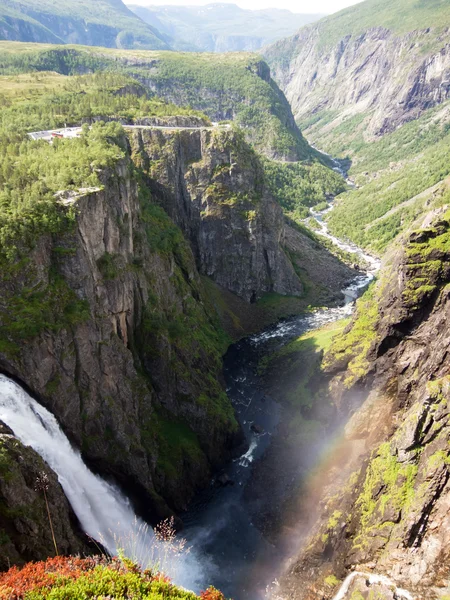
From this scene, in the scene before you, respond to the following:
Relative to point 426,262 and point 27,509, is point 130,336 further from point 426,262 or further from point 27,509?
point 426,262

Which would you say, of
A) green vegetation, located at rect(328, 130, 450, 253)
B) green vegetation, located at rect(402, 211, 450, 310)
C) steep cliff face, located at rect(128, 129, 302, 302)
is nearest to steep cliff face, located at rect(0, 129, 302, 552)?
steep cliff face, located at rect(128, 129, 302, 302)

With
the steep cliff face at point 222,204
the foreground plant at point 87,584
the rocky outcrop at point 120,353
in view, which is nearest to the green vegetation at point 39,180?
the rocky outcrop at point 120,353

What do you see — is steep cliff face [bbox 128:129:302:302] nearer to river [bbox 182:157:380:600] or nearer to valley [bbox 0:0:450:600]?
valley [bbox 0:0:450:600]


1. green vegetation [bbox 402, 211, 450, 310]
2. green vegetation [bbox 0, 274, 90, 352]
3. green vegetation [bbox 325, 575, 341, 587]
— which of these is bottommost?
green vegetation [bbox 325, 575, 341, 587]

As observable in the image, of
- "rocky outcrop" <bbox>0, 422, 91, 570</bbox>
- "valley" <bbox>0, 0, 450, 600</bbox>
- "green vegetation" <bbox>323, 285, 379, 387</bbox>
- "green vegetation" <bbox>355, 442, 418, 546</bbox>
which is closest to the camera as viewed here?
"rocky outcrop" <bbox>0, 422, 91, 570</bbox>

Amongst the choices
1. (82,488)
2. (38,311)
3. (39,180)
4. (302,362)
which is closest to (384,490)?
(82,488)

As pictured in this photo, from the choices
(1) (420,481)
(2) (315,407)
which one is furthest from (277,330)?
(1) (420,481)
